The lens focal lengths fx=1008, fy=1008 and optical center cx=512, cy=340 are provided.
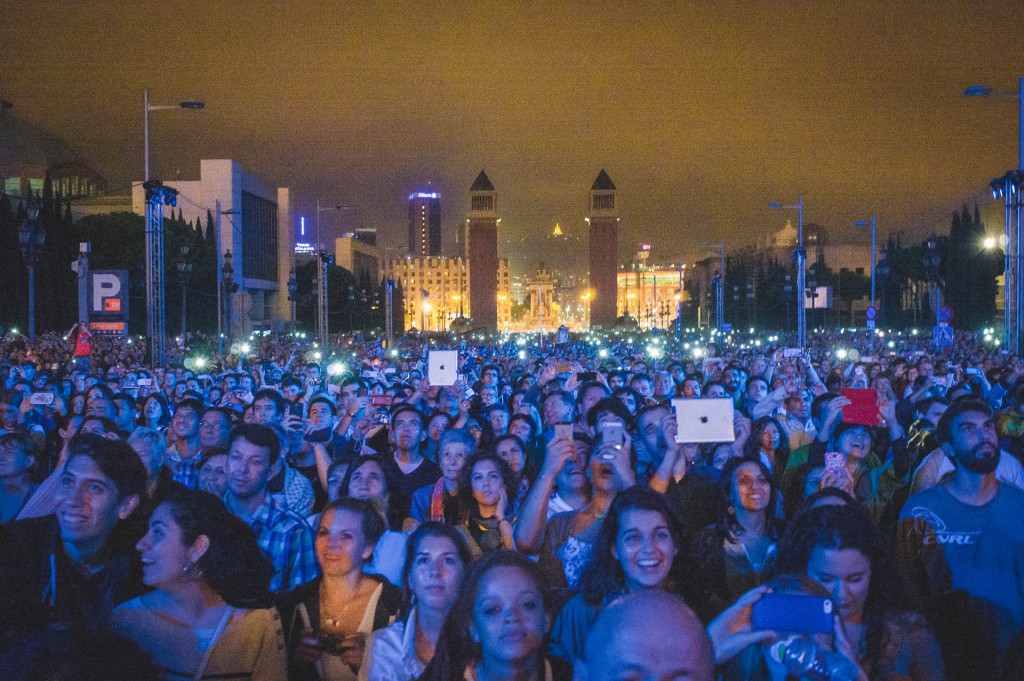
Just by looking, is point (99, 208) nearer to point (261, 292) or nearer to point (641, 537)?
point (261, 292)

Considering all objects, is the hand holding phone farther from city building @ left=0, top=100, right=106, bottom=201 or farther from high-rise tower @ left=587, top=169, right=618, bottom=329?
high-rise tower @ left=587, top=169, right=618, bottom=329

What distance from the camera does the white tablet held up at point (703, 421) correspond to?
6438 millimetres

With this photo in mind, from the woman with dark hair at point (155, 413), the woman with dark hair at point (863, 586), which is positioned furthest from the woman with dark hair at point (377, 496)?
the woman with dark hair at point (155, 413)

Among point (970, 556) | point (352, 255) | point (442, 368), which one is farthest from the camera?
point (352, 255)

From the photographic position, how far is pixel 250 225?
3639 inches

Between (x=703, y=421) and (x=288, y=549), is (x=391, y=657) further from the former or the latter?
(x=703, y=421)

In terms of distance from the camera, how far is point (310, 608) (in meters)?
4.25

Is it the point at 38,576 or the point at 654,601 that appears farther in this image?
the point at 38,576

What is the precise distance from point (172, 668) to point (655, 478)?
3014 mm

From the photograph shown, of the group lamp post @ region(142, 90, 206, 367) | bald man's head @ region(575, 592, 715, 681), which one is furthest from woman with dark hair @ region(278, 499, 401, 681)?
lamp post @ region(142, 90, 206, 367)

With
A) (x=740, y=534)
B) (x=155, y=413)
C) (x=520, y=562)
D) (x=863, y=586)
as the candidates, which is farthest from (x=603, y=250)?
(x=520, y=562)

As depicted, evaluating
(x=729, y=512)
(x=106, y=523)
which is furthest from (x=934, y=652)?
(x=106, y=523)

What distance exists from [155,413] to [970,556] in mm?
8520

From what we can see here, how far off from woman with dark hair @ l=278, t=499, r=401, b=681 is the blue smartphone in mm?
1869
